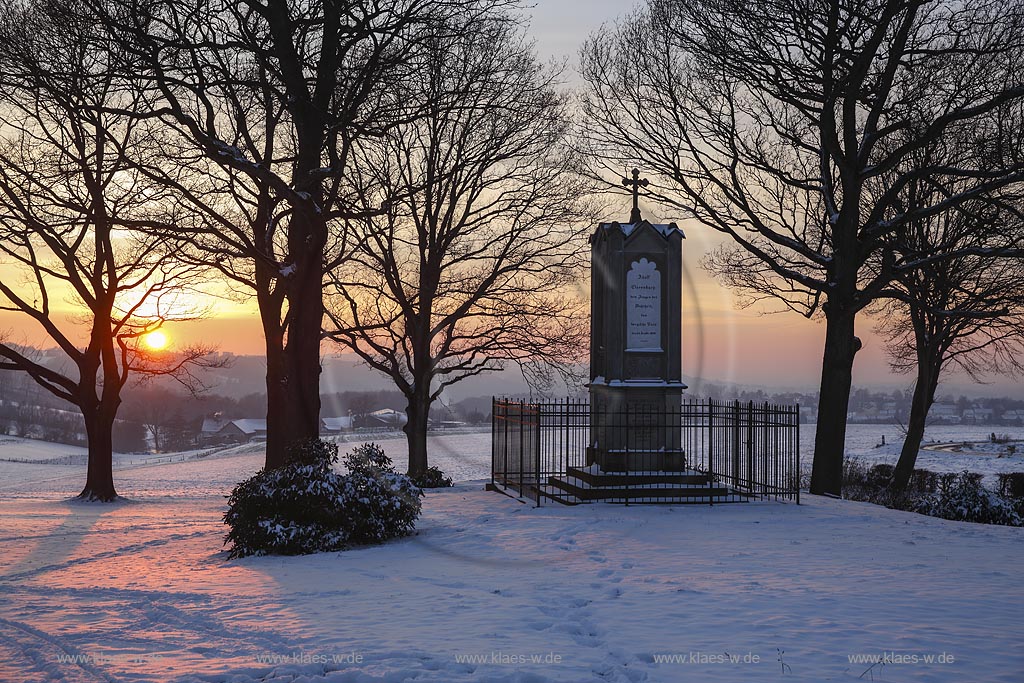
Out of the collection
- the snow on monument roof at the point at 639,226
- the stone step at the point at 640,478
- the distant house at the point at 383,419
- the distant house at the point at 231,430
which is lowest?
the distant house at the point at 231,430

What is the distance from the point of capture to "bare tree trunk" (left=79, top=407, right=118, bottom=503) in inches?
782

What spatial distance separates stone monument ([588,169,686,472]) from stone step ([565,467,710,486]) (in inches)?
7.2

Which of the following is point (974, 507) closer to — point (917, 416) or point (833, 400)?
point (833, 400)

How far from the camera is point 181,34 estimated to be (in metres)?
12.1

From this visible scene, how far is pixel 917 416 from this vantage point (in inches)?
913

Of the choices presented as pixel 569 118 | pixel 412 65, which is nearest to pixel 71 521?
pixel 412 65

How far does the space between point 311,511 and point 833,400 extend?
1113cm

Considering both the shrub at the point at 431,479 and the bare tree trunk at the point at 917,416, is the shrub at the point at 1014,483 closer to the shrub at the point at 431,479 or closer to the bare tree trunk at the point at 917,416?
the bare tree trunk at the point at 917,416

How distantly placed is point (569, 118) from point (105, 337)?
12.9m

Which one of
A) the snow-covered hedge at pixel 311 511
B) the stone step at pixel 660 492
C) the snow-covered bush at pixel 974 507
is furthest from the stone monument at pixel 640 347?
the snow-covered hedge at pixel 311 511

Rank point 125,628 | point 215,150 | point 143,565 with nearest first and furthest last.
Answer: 1. point 125,628
2. point 143,565
3. point 215,150

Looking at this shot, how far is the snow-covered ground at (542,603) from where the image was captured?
19.2 ft

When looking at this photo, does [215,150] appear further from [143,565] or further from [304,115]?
[143,565]

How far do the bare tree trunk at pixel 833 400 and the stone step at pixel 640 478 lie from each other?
331 cm
